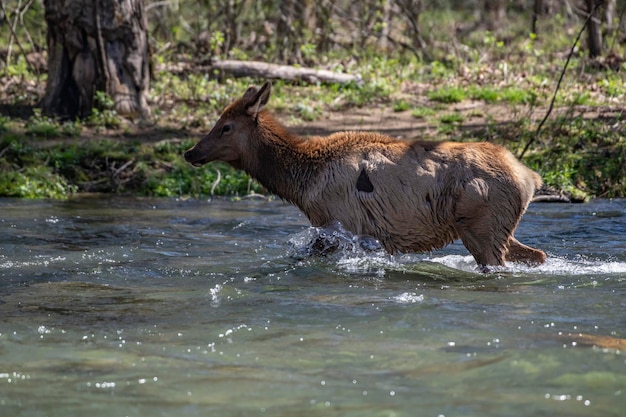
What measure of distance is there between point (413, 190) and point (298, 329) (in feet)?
9.25

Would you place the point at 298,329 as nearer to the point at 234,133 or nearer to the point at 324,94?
the point at 234,133

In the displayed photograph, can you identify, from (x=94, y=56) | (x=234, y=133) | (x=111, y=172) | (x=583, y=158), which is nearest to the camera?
(x=234, y=133)

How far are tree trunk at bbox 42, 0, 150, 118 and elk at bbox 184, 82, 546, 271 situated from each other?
22.4ft

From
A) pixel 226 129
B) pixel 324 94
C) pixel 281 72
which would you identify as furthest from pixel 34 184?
pixel 281 72

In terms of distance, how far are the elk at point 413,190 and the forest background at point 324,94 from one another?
14.4 ft

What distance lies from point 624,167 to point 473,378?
905 centimetres

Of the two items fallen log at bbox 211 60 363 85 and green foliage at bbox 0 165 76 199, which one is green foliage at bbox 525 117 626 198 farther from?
green foliage at bbox 0 165 76 199

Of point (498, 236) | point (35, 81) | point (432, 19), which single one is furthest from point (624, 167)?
point (432, 19)

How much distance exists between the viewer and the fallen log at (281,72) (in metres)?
18.7

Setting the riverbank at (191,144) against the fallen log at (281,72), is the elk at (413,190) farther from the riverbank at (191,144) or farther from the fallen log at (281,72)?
the fallen log at (281,72)

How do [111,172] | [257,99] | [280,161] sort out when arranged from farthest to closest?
[111,172] → [257,99] → [280,161]

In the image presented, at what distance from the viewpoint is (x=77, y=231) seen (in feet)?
38.0

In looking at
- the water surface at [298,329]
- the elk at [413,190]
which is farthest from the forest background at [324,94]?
the elk at [413,190]

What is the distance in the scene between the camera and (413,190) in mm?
9430
